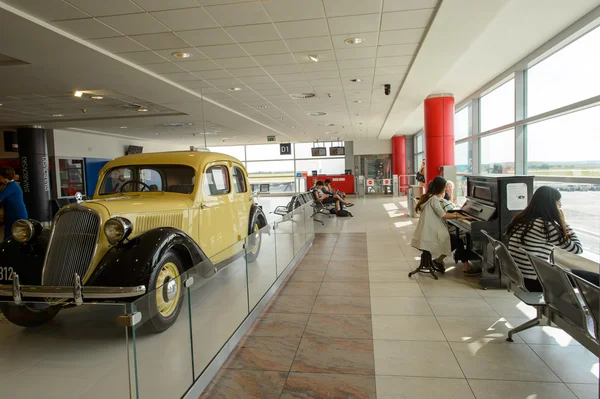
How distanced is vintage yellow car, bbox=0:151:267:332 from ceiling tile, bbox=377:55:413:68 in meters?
3.70

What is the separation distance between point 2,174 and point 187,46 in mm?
3647

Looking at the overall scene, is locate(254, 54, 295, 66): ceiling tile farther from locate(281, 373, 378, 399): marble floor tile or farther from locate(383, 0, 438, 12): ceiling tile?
locate(281, 373, 378, 399): marble floor tile

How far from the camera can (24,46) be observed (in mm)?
5398

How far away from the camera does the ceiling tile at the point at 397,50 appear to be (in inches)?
247

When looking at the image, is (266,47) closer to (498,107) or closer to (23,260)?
(23,260)

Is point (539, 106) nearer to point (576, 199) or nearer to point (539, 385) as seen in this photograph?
point (576, 199)

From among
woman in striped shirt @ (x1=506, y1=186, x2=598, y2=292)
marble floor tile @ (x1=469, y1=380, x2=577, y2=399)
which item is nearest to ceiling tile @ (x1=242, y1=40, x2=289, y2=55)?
woman in striped shirt @ (x1=506, y1=186, x2=598, y2=292)

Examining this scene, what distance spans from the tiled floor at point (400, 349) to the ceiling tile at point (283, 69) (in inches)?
151

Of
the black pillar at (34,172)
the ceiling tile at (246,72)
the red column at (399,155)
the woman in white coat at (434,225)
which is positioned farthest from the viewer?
the red column at (399,155)

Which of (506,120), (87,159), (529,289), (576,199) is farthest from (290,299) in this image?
(87,159)

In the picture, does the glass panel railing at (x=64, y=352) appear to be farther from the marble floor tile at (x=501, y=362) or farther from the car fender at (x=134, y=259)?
the marble floor tile at (x=501, y=362)

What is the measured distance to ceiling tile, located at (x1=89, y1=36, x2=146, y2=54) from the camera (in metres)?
5.53

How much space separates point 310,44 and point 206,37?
1.52 m

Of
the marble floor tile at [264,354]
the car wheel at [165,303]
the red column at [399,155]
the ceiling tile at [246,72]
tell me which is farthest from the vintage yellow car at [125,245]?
the red column at [399,155]
